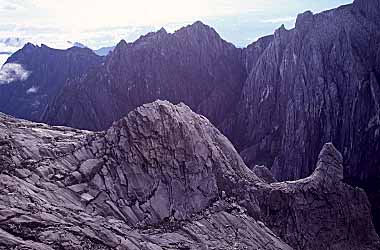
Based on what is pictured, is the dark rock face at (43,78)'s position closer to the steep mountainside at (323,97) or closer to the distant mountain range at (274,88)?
the distant mountain range at (274,88)

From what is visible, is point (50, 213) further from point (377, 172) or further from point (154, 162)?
point (377, 172)

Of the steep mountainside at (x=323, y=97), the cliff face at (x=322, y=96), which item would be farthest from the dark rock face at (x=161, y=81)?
the cliff face at (x=322, y=96)

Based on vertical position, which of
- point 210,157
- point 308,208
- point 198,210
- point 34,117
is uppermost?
point 210,157

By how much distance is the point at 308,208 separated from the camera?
→ 41625mm

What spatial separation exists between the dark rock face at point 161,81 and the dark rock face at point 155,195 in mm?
92850

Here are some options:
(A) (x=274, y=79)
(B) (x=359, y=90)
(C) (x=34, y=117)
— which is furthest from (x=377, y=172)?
(C) (x=34, y=117)

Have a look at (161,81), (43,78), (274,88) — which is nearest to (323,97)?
(274,88)

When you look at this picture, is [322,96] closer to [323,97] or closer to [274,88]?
[323,97]

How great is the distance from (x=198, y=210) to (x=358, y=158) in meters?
72.0

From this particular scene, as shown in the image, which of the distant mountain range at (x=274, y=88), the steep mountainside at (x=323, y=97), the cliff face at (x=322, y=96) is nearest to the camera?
the steep mountainside at (x=323, y=97)

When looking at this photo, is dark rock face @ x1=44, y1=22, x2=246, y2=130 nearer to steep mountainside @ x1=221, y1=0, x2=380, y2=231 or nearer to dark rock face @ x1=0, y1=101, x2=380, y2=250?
steep mountainside @ x1=221, y1=0, x2=380, y2=231

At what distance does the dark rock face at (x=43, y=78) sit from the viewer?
186 metres

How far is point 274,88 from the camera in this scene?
121 metres

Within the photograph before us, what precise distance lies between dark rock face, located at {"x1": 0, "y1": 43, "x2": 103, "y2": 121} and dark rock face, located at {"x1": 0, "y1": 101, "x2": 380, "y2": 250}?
154 meters
